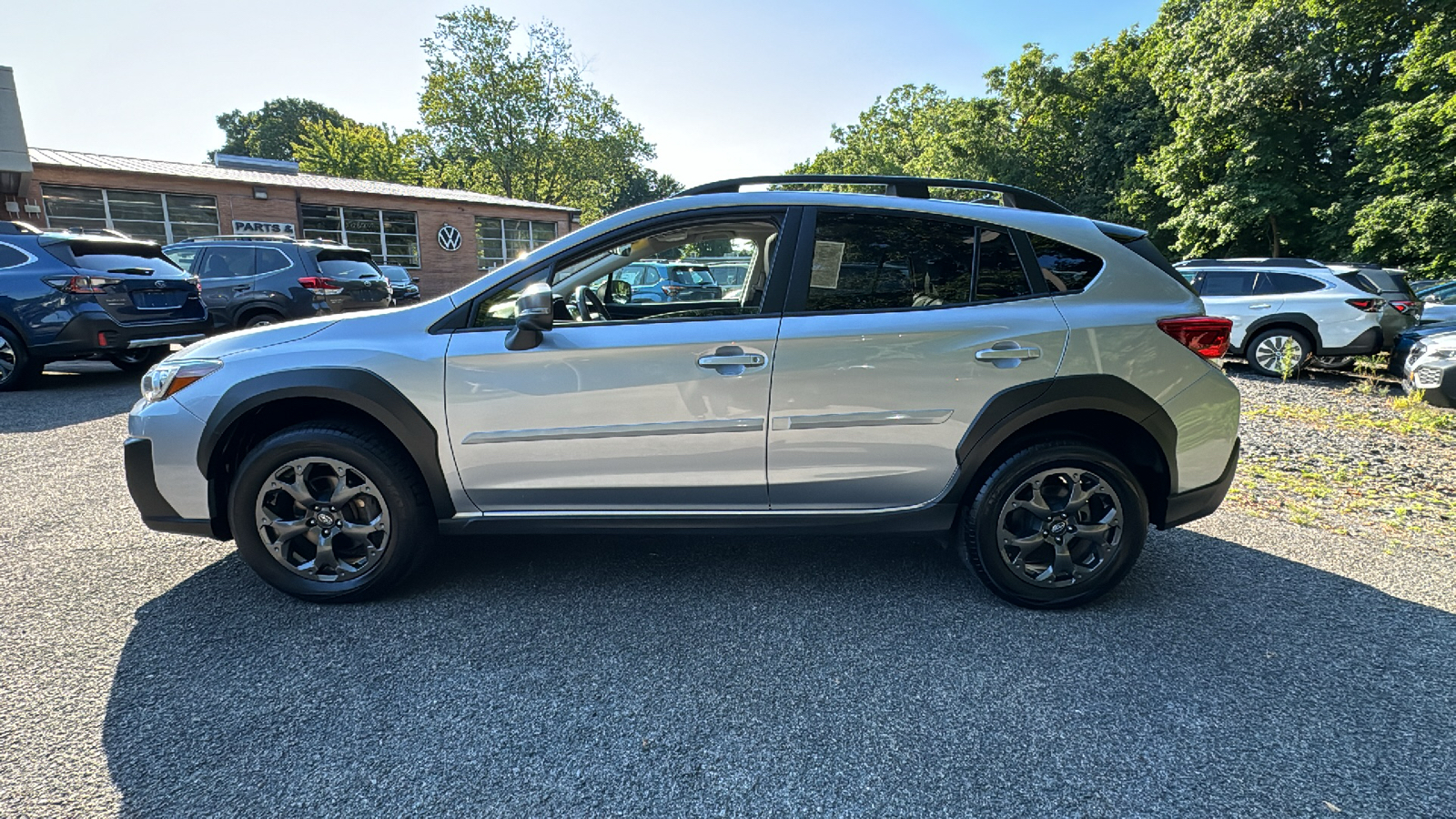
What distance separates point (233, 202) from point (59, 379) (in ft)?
45.2

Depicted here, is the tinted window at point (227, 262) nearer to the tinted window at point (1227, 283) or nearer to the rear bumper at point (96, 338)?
the rear bumper at point (96, 338)

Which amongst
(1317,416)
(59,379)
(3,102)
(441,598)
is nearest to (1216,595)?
(441,598)

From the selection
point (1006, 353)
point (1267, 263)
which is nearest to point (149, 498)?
point (1006, 353)

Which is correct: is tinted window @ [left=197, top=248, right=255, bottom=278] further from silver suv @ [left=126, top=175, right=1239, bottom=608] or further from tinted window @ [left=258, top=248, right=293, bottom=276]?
silver suv @ [left=126, top=175, right=1239, bottom=608]

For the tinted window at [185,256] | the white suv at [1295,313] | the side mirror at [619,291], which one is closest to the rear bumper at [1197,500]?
the side mirror at [619,291]

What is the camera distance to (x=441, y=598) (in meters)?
2.96

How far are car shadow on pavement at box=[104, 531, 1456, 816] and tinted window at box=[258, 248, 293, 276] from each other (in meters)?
7.69

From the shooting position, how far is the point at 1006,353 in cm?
272

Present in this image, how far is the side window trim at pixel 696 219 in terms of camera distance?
2789 millimetres

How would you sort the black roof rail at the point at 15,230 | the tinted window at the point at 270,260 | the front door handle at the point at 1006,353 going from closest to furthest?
1. the front door handle at the point at 1006,353
2. the black roof rail at the point at 15,230
3. the tinted window at the point at 270,260

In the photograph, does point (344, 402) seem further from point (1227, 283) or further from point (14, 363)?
point (1227, 283)

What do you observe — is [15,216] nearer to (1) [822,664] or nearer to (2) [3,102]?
(2) [3,102]

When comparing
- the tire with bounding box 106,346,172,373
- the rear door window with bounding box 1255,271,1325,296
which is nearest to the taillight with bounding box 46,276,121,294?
the tire with bounding box 106,346,172,373

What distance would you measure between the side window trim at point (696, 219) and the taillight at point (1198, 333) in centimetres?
154
